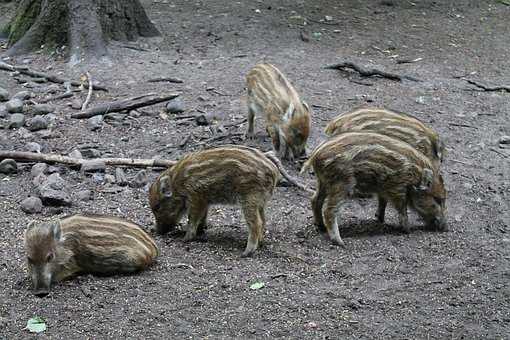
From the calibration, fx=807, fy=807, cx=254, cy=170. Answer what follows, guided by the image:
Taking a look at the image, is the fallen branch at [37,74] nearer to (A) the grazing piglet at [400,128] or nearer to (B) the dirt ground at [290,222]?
(B) the dirt ground at [290,222]

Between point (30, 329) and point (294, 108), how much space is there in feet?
12.6

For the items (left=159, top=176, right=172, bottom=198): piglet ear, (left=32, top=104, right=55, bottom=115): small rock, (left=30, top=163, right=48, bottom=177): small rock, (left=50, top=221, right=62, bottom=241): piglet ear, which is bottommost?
(left=32, top=104, right=55, bottom=115): small rock

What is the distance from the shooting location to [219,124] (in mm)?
8688

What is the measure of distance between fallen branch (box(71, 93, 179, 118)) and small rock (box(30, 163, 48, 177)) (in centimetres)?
145

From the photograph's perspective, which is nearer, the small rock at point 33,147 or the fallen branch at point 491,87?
the small rock at point 33,147

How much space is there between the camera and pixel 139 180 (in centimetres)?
729

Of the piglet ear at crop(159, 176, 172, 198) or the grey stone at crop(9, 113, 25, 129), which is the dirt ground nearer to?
the grey stone at crop(9, 113, 25, 129)

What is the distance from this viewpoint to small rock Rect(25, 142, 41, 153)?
311 inches

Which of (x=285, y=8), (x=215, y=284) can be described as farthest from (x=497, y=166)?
(x=285, y=8)

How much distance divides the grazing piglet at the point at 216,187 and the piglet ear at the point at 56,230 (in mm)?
1026

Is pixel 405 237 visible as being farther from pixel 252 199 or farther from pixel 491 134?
pixel 491 134

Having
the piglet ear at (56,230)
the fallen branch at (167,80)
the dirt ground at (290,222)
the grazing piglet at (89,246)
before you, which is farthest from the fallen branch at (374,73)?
the piglet ear at (56,230)

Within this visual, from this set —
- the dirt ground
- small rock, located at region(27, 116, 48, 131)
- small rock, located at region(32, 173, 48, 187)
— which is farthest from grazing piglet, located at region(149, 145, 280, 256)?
small rock, located at region(27, 116, 48, 131)

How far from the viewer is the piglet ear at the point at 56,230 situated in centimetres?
551
